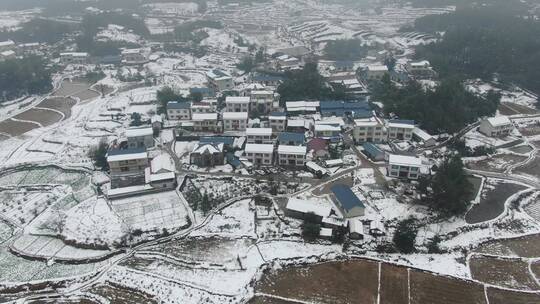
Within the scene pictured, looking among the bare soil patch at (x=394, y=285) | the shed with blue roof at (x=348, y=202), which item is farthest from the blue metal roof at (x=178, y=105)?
the bare soil patch at (x=394, y=285)

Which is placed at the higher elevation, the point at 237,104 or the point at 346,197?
the point at 237,104

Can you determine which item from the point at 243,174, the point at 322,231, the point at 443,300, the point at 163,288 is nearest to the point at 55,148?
the point at 243,174

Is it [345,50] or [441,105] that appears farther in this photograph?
[345,50]

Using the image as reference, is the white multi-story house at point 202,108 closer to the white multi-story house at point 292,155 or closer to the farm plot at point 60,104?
the white multi-story house at point 292,155

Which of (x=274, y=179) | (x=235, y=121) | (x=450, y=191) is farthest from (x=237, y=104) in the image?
(x=450, y=191)

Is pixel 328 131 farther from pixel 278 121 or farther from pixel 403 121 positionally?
pixel 403 121

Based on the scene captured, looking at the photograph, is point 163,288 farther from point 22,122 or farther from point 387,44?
point 387,44
